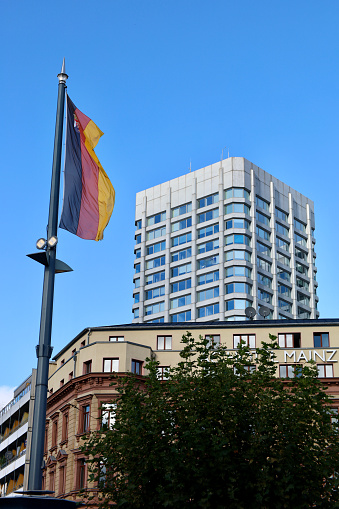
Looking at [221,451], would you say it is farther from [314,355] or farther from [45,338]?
[314,355]

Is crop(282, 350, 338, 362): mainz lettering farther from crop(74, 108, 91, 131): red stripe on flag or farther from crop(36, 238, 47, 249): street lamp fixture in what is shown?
crop(36, 238, 47, 249): street lamp fixture

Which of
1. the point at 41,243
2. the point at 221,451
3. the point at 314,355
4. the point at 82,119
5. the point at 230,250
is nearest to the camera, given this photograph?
the point at 41,243

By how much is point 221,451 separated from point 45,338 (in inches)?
401

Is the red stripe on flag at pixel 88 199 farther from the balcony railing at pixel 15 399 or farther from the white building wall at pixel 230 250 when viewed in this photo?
the white building wall at pixel 230 250

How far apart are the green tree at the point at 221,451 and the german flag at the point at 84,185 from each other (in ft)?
27.7

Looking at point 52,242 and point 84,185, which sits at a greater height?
point 84,185

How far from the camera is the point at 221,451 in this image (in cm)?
2544

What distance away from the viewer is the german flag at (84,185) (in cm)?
2069

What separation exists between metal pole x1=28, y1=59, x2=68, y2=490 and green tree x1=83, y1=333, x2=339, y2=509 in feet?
29.7

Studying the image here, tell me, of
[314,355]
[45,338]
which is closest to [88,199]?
[45,338]

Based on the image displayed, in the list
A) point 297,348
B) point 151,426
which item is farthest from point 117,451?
point 297,348

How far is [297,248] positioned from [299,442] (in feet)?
379

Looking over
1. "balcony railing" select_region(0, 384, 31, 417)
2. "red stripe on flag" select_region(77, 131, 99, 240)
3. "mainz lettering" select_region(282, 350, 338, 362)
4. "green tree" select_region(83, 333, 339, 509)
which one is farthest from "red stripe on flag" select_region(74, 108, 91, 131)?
"balcony railing" select_region(0, 384, 31, 417)

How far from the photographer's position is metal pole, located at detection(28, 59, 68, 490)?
53.3 ft
